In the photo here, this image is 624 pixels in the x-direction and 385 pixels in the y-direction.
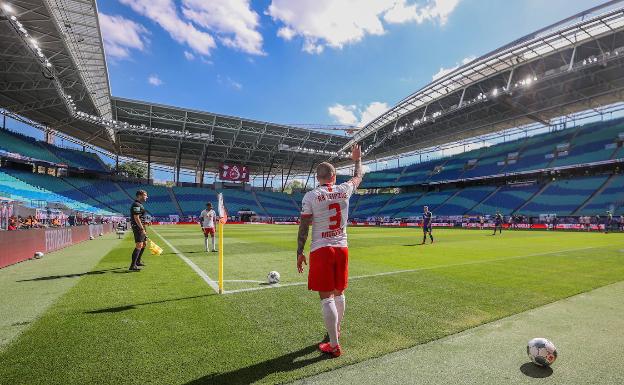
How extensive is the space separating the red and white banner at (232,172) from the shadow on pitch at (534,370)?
6279cm

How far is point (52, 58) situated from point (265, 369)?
35.9m

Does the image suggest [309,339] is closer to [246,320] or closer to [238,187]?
[246,320]

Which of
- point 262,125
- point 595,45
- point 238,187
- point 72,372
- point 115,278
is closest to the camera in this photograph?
point 72,372

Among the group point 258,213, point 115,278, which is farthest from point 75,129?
point 115,278

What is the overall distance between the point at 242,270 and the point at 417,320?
219 inches

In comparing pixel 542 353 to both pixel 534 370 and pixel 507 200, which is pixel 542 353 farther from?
pixel 507 200

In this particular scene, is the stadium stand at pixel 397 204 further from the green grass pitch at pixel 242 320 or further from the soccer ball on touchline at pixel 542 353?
the soccer ball on touchline at pixel 542 353

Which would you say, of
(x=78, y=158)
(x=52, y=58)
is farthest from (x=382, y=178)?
(x=52, y=58)

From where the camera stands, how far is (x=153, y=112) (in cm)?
4866

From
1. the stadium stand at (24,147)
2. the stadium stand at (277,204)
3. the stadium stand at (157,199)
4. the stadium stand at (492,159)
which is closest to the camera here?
the stadium stand at (24,147)

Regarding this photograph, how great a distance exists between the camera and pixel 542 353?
334 centimetres

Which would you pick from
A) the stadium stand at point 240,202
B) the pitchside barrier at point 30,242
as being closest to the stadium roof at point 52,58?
the pitchside barrier at point 30,242

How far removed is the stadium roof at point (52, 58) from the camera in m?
22.9

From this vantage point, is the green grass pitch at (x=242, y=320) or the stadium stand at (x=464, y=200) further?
the stadium stand at (x=464, y=200)
